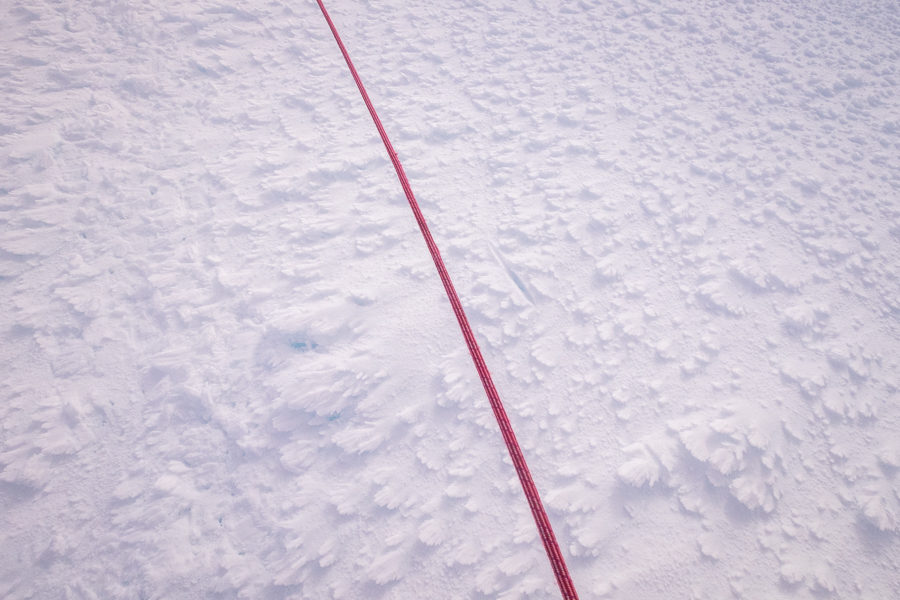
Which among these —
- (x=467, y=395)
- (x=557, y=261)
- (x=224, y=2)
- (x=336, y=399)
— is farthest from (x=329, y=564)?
(x=224, y=2)

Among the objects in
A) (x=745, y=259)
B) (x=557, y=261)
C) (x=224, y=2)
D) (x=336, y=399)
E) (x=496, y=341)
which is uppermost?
(x=224, y=2)

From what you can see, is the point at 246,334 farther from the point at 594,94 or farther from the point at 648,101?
the point at 648,101

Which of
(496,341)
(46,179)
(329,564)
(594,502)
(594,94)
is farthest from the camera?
(594,94)

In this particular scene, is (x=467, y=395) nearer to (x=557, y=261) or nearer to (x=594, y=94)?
(x=557, y=261)

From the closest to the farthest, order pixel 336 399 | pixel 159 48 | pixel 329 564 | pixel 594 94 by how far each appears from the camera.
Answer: pixel 329 564 < pixel 336 399 < pixel 159 48 < pixel 594 94

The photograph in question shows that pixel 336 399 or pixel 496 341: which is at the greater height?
pixel 496 341

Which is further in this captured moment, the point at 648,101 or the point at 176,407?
the point at 648,101

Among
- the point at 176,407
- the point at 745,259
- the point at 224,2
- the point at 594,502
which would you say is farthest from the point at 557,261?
the point at 224,2
